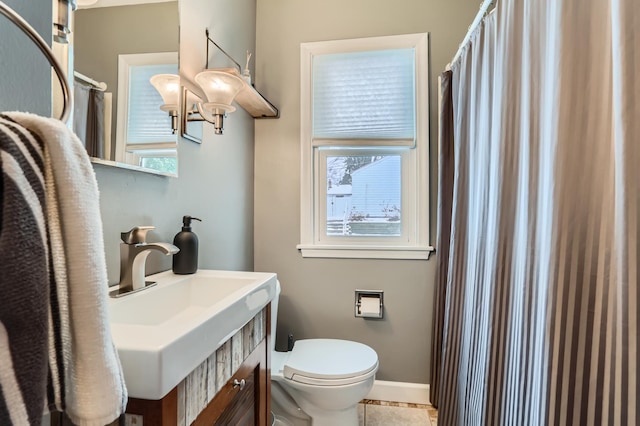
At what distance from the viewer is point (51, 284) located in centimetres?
40

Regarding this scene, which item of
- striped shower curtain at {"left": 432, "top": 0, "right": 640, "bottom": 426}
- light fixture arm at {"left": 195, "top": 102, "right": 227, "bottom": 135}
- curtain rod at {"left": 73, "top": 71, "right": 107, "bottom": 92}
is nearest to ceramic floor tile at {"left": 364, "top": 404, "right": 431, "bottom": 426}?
striped shower curtain at {"left": 432, "top": 0, "right": 640, "bottom": 426}

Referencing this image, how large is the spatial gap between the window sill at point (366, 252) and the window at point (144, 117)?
1015mm

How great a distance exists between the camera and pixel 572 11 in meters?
0.71

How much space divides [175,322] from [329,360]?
1114 mm

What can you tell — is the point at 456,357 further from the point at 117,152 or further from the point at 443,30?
the point at 443,30

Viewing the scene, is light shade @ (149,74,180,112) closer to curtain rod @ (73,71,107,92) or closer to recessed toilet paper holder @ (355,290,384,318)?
curtain rod @ (73,71,107,92)

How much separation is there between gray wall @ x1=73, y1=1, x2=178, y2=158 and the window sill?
1263mm

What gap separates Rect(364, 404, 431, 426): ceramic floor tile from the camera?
179cm

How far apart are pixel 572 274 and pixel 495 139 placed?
0.56m

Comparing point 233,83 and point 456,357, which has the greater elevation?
point 233,83

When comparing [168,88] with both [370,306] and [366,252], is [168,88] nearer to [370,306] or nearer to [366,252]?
[366,252]

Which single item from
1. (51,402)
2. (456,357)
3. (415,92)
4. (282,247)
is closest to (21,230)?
(51,402)

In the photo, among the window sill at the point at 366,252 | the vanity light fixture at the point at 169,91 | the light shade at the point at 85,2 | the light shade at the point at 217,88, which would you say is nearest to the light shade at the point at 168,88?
the vanity light fixture at the point at 169,91

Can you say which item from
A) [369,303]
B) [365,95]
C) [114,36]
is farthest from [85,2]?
[369,303]
